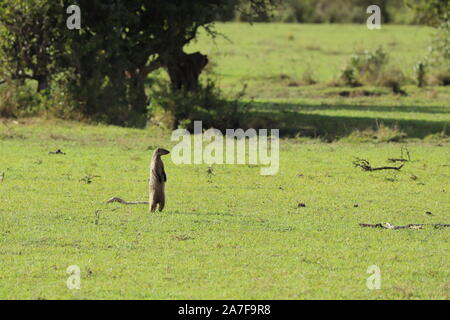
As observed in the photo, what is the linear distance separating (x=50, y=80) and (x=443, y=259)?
17.1 metres

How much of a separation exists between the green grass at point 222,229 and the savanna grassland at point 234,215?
0.03 metres

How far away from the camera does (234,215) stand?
14.3m

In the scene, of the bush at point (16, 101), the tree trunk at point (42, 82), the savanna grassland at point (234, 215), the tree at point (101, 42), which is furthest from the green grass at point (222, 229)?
the tree trunk at point (42, 82)

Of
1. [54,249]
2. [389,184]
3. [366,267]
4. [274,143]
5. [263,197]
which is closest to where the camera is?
[366,267]

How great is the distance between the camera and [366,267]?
1104 cm

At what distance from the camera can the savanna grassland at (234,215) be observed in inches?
408

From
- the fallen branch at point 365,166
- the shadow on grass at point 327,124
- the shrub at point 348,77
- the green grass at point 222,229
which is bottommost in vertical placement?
the green grass at point 222,229

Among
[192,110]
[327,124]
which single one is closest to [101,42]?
[192,110]

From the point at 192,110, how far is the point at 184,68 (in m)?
2.67

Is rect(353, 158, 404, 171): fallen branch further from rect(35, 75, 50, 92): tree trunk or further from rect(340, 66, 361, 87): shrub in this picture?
rect(340, 66, 361, 87): shrub

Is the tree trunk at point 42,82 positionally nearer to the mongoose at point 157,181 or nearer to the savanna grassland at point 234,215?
the savanna grassland at point 234,215

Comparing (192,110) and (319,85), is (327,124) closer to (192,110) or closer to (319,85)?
(192,110)
